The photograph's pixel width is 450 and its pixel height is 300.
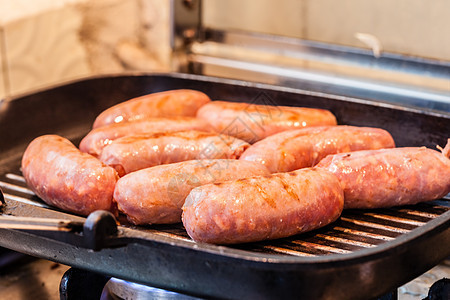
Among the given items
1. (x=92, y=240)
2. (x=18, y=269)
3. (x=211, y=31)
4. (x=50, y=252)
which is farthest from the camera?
(x=211, y=31)

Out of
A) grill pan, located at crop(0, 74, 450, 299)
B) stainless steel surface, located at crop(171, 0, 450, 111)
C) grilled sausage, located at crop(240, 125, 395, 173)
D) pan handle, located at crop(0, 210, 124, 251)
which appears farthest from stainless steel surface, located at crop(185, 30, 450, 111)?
pan handle, located at crop(0, 210, 124, 251)

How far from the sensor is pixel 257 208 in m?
1.74

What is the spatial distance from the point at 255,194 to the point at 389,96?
1.04 meters

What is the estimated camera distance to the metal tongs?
146 cm

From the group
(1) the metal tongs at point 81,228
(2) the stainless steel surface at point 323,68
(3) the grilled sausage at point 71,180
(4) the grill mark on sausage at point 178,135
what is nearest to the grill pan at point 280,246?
(1) the metal tongs at point 81,228

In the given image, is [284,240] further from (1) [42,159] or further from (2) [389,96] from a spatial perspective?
(2) [389,96]

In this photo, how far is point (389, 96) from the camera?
2564 mm

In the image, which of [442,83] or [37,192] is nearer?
[37,192]

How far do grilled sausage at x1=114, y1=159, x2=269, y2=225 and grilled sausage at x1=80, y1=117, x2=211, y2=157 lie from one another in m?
0.36

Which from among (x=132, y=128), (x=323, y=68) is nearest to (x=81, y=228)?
(x=132, y=128)

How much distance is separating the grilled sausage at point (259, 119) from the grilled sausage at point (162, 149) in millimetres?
149

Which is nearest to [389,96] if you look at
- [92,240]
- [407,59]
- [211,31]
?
[407,59]

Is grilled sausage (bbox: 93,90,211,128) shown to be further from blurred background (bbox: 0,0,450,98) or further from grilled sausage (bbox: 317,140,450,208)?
grilled sausage (bbox: 317,140,450,208)

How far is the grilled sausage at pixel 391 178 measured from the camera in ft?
6.41
